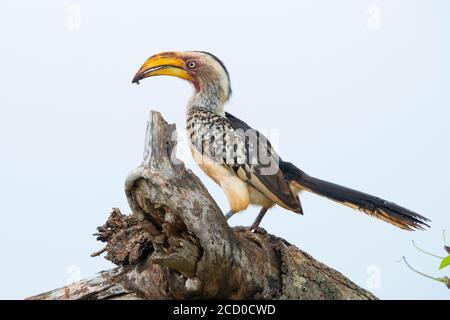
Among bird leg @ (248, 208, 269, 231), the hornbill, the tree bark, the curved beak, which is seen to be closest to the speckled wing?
the hornbill

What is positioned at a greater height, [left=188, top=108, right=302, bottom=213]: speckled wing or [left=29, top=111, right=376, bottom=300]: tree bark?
[left=188, top=108, right=302, bottom=213]: speckled wing

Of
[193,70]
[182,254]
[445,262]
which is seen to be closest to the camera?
[445,262]

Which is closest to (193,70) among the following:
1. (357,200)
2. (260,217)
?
(260,217)

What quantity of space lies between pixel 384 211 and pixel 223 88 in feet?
5.44

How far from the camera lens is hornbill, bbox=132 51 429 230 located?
4.69m

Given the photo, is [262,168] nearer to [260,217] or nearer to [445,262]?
[260,217]

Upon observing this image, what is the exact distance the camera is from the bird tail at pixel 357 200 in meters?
4.64

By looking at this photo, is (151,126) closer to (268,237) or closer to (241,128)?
(268,237)

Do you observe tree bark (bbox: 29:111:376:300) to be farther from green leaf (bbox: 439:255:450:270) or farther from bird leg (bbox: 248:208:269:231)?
green leaf (bbox: 439:255:450:270)

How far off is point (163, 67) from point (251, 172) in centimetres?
120

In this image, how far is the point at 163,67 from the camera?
5.27 metres

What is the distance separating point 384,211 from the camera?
4.71m

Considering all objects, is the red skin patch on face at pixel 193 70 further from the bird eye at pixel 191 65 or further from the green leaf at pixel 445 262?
the green leaf at pixel 445 262

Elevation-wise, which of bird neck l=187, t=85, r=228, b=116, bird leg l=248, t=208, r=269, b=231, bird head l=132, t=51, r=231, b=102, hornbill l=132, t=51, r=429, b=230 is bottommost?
bird leg l=248, t=208, r=269, b=231
